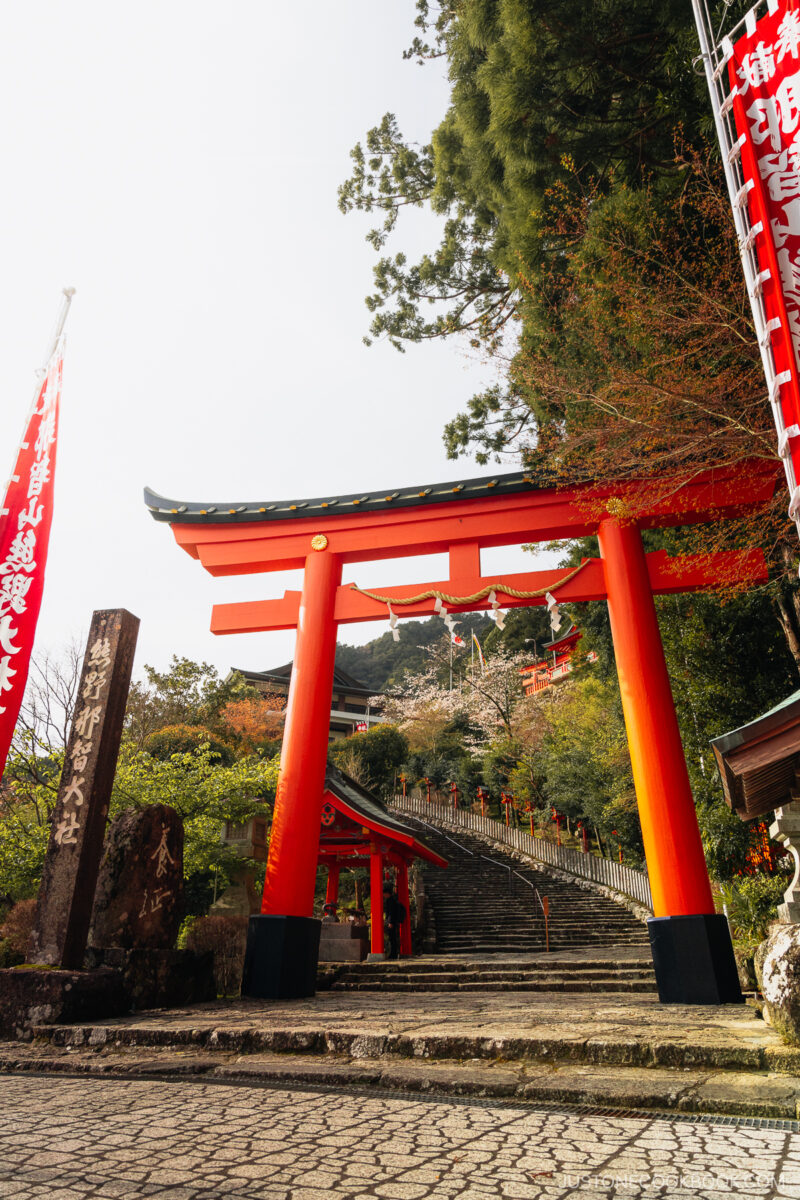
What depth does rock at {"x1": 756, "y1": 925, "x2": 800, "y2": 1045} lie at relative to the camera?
3.48 meters

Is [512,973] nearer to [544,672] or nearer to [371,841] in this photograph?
[371,841]

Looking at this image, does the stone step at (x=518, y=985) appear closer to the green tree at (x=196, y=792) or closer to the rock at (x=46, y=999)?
the green tree at (x=196, y=792)

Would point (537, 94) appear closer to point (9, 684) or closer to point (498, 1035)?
point (9, 684)

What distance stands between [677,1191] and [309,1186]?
41.5 inches

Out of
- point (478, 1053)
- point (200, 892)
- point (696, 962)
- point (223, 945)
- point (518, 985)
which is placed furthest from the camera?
point (200, 892)

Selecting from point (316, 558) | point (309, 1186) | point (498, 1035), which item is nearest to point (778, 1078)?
point (498, 1035)

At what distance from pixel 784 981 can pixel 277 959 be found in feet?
16.6

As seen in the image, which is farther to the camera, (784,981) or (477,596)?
(477,596)

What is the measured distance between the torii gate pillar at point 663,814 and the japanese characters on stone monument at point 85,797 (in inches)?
195

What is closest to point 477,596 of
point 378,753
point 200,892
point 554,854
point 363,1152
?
point 363,1152

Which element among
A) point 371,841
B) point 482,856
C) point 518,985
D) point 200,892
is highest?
point 482,856

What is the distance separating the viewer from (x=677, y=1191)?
1.93m

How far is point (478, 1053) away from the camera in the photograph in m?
3.80

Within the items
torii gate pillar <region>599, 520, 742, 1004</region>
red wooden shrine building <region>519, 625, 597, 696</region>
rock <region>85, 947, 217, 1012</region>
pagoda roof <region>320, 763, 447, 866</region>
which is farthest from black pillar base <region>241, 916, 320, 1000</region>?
red wooden shrine building <region>519, 625, 597, 696</region>
